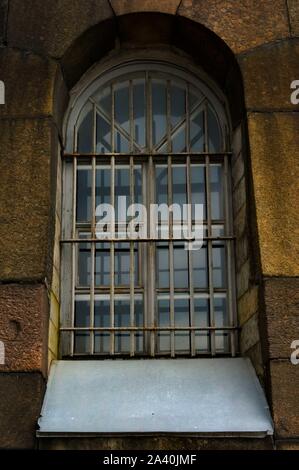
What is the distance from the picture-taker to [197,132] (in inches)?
289

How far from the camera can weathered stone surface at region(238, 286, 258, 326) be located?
6355 mm

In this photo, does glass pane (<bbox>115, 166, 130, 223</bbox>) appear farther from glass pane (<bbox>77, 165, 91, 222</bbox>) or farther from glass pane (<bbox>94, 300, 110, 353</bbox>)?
glass pane (<bbox>94, 300, 110, 353</bbox>)

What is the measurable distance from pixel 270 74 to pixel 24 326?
320 cm

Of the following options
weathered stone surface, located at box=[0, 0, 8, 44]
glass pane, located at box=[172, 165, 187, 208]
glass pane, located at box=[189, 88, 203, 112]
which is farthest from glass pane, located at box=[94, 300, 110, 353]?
weathered stone surface, located at box=[0, 0, 8, 44]

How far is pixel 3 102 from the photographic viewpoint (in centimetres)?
687

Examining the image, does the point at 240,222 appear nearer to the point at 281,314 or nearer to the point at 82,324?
the point at 281,314

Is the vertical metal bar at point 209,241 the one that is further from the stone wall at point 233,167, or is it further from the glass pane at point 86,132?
the glass pane at point 86,132

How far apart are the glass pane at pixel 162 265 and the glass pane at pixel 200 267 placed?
0.25m

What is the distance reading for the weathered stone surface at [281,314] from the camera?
19.8ft

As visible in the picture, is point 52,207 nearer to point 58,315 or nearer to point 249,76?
point 58,315

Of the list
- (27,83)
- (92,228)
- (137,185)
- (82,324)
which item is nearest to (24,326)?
(82,324)

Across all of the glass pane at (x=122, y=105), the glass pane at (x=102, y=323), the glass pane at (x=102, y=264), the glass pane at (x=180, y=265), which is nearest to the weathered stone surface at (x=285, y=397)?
the glass pane at (x=180, y=265)

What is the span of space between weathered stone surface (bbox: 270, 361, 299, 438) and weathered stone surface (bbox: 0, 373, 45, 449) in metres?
1.87

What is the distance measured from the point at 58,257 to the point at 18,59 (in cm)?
190
